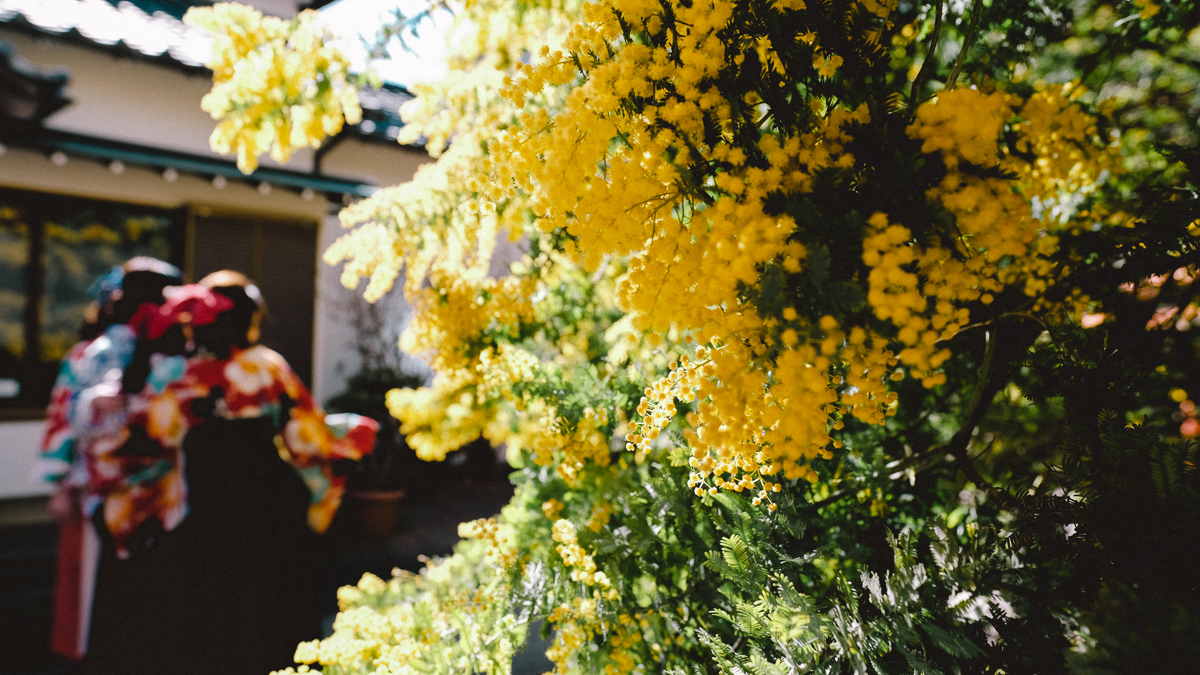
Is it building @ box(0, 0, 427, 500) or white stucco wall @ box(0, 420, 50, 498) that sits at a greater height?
building @ box(0, 0, 427, 500)

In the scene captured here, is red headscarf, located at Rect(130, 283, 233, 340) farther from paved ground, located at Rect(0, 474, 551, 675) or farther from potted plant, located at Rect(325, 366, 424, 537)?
potted plant, located at Rect(325, 366, 424, 537)

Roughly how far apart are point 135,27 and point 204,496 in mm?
4640

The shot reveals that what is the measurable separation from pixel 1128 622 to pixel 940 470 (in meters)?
0.94

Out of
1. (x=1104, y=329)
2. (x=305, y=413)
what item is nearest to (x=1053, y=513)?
(x=1104, y=329)

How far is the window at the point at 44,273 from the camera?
13.9ft

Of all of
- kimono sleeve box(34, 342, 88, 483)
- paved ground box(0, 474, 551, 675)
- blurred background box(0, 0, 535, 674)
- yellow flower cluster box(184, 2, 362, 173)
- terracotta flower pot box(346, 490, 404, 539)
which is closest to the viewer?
yellow flower cluster box(184, 2, 362, 173)

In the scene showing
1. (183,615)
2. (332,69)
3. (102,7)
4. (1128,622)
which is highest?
(102,7)

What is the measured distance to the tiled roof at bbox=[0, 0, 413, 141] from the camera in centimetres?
412

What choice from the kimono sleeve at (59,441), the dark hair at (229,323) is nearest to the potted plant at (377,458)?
the kimono sleeve at (59,441)

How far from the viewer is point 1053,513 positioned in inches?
38.5

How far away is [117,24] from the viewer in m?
4.77

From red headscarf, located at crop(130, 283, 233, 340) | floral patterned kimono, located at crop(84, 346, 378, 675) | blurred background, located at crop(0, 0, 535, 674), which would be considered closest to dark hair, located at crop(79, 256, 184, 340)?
red headscarf, located at crop(130, 283, 233, 340)

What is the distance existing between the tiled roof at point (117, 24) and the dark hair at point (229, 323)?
2.50m

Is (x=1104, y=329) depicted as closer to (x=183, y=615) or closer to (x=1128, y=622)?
(x=1128, y=622)
